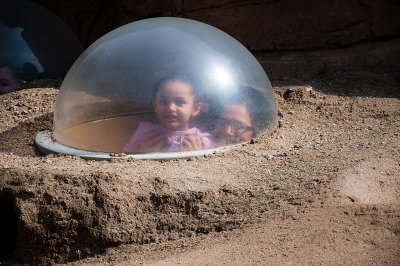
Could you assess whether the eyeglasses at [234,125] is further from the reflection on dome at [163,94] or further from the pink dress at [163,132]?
the pink dress at [163,132]

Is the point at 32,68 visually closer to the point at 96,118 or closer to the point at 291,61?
the point at 96,118

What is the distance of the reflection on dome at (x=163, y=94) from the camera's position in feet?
9.79

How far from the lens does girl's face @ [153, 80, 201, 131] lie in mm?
2963

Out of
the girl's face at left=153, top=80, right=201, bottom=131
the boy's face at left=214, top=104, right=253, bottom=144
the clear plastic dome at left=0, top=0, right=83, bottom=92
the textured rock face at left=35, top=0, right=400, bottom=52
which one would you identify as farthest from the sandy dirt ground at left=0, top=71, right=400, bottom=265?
the clear plastic dome at left=0, top=0, right=83, bottom=92

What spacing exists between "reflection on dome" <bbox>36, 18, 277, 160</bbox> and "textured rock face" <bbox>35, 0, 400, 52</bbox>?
5.18ft

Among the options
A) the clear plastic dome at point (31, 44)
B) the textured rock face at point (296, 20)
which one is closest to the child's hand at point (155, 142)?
the textured rock face at point (296, 20)

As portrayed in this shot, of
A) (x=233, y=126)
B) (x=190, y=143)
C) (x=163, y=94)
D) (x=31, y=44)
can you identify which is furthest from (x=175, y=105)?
(x=31, y=44)

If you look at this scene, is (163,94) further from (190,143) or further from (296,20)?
(296,20)

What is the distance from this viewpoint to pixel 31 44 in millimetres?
5250

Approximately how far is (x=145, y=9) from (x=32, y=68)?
54.1 inches

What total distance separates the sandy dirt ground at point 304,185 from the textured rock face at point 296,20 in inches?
37.5

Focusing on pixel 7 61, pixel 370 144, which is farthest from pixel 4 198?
pixel 7 61

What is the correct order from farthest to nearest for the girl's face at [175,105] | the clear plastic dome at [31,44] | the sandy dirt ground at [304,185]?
1. the clear plastic dome at [31,44]
2. the girl's face at [175,105]
3. the sandy dirt ground at [304,185]

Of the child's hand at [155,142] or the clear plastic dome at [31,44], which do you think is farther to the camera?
the clear plastic dome at [31,44]
